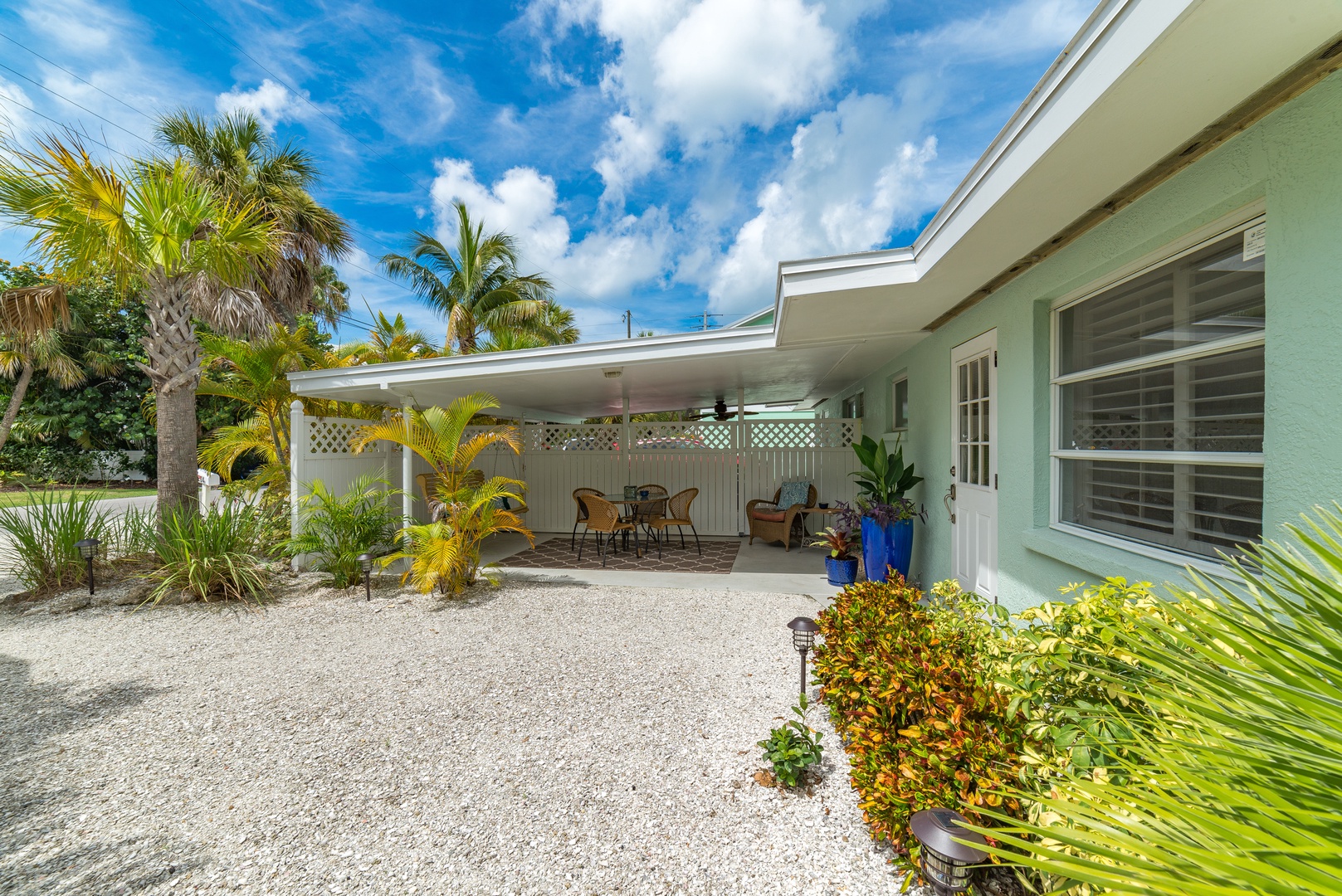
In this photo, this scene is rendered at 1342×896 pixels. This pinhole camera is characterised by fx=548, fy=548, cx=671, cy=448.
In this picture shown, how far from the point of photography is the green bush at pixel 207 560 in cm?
506

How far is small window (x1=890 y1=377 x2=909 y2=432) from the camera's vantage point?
6.34m

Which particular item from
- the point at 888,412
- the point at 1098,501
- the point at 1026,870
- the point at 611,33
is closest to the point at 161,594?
the point at 1026,870

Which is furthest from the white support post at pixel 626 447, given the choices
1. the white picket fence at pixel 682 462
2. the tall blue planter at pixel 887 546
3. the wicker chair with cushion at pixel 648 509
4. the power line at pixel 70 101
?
the power line at pixel 70 101

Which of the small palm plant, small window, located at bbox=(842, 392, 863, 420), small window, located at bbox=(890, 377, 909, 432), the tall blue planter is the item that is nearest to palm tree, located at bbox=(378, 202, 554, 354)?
small window, located at bbox=(842, 392, 863, 420)

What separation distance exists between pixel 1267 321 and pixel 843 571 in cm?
410

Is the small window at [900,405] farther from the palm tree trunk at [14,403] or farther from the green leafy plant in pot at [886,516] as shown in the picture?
the palm tree trunk at [14,403]

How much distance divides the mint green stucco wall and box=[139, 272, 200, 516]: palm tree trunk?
7.49m

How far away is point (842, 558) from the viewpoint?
18.2ft

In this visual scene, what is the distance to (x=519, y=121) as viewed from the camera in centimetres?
1280

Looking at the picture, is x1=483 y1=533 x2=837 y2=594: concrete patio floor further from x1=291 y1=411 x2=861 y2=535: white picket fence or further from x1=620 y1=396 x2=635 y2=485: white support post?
x1=620 y1=396 x2=635 y2=485: white support post

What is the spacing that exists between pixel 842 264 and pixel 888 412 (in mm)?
3889

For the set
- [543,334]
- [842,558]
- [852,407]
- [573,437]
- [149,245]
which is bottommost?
[842,558]

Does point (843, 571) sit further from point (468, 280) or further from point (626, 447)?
point (468, 280)

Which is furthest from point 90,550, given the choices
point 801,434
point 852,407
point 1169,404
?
point 852,407
